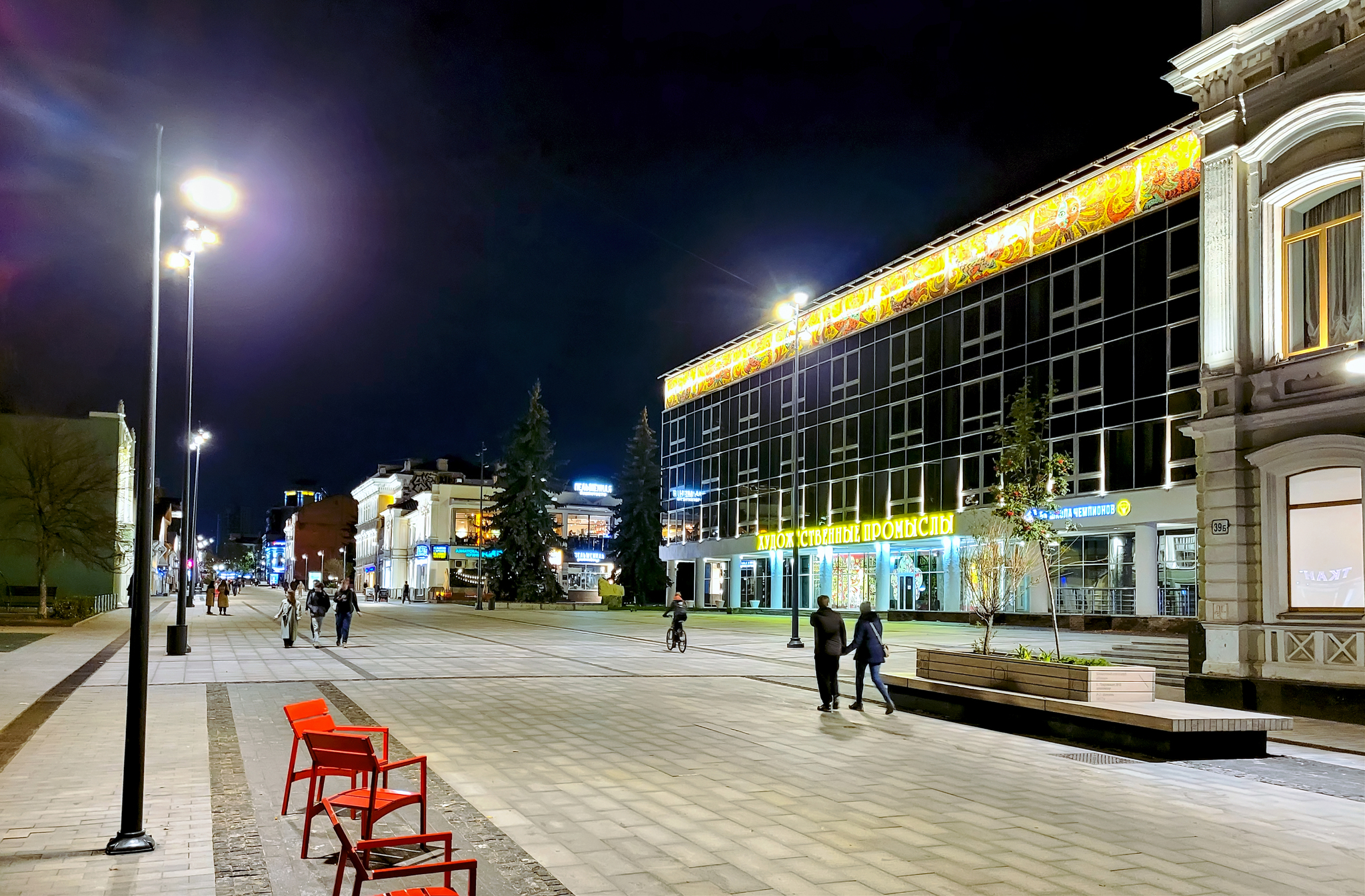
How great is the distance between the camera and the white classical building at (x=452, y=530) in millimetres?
102312

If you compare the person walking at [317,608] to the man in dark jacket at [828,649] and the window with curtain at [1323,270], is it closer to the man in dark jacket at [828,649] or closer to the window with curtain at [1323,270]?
the man in dark jacket at [828,649]

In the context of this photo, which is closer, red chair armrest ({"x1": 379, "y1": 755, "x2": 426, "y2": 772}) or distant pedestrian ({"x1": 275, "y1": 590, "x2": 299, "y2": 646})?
red chair armrest ({"x1": 379, "y1": 755, "x2": 426, "y2": 772})

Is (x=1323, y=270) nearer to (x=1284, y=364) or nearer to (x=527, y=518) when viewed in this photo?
(x=1284, y=364)

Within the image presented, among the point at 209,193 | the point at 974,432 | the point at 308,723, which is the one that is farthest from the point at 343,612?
the point at 974,432

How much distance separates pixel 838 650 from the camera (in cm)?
1534

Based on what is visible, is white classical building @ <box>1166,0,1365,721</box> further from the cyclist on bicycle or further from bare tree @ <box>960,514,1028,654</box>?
the cyclist on bicycle

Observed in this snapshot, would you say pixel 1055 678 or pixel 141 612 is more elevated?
pixel 141 612

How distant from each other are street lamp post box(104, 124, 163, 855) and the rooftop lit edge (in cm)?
2868

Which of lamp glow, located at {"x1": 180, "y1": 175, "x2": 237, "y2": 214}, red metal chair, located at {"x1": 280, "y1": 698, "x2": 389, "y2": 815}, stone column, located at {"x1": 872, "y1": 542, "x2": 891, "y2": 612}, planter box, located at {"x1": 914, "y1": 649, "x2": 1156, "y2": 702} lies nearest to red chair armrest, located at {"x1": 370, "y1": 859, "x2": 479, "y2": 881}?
red metal chair, located at {"x1": 280, "y1": 698, "x2": 389, "y2": 815}

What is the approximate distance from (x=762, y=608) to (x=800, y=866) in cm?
5951

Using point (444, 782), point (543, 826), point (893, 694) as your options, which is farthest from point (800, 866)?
point (893, 694)

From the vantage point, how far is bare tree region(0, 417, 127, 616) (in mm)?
42781

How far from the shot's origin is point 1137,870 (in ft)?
23.7

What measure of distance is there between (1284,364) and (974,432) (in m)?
32.5
